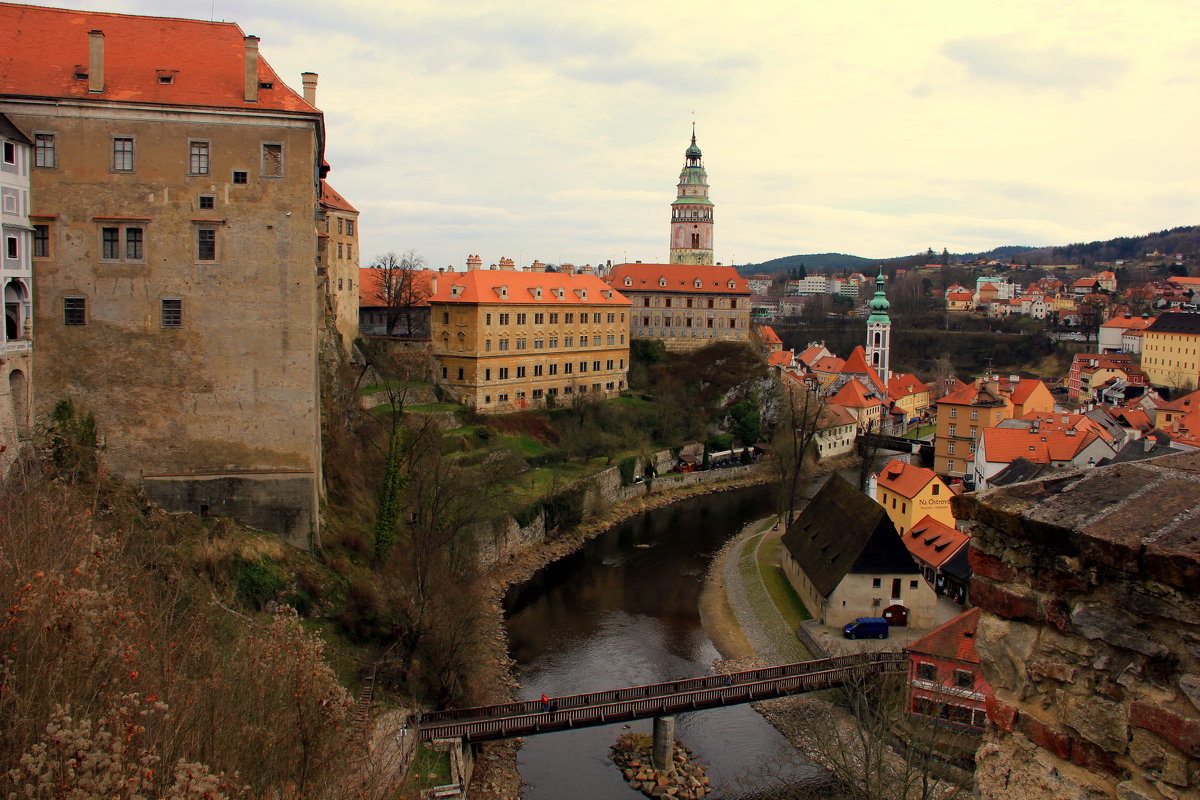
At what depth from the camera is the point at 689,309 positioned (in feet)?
181

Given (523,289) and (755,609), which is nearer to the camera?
(755,609)

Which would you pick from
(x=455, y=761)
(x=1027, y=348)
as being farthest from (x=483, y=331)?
(x=1027, y=348)

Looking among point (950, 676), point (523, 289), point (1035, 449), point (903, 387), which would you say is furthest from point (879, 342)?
point (950, 676)

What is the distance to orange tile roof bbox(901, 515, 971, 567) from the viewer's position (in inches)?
989

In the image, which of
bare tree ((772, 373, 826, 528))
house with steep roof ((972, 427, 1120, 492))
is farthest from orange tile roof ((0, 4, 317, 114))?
house with steep roof ((972, 427, 1120, 492))

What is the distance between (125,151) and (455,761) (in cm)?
1291

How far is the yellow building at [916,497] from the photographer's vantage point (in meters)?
27.8

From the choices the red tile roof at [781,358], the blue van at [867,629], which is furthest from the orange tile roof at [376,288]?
the red tile roof at [781,358]

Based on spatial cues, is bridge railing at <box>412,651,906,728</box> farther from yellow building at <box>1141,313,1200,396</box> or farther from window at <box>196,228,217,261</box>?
yellow building at <box>1141,313,1200,396</box>

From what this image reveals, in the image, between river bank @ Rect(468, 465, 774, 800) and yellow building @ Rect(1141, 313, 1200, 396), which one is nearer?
river bank @ Rect(468, 465, 774, 800)

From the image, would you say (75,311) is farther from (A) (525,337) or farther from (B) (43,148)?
(A) (525,337)

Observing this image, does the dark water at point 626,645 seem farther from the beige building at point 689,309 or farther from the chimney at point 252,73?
the beige building at point 689,309

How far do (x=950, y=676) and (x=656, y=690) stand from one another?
562cm

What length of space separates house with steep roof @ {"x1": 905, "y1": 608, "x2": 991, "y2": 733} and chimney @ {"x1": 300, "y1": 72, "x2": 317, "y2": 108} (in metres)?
19.3
